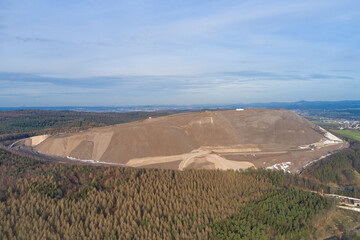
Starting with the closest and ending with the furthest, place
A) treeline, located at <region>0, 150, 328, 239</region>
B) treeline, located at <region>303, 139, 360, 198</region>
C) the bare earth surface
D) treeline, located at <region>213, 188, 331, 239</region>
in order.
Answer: treeline, located at <region>0, 150, 328, 239</region> → treeline, located at <region>213, 188, 331, 239</region> → treeline, located at <region>303, 139, 360, 198</region> → the bare earth surface

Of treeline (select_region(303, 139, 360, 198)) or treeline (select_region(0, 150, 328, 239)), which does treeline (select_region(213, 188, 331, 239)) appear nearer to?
treeline (select_region(0, 150, 328, 239))

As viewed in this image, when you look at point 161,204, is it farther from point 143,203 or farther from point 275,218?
point 275,218

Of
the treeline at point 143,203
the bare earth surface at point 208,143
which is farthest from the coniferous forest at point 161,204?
the bare earth surface at point 208,143

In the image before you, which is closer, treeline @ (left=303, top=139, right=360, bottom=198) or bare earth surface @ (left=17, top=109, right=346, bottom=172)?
treeline @ (left=303, top=139, right=360, bottom=198)

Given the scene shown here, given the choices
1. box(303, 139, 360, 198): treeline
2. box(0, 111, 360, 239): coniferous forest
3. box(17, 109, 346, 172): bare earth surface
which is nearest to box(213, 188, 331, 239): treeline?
box(0, 111, 360, 239): coniferous forest

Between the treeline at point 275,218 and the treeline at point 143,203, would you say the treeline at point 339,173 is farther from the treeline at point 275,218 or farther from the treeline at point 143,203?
the treeline at point 275,218

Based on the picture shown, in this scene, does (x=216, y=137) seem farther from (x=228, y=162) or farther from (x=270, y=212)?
(x=270, y=212)
